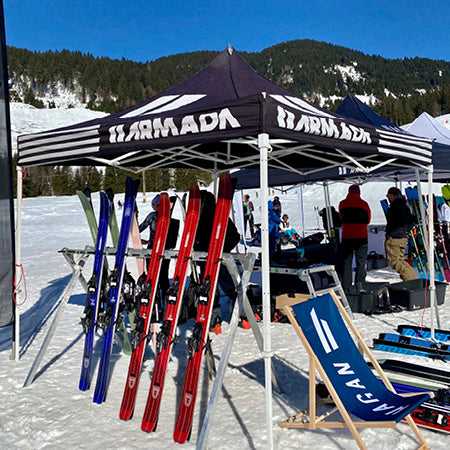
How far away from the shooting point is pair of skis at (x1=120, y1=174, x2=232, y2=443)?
3137 millimetres

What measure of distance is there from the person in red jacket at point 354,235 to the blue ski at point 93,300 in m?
4.08

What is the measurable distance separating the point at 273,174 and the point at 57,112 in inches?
4438

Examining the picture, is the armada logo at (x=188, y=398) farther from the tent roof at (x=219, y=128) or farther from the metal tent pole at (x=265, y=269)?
the tent roof at (x=219, y=128)

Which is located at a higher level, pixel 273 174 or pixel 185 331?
pixel 273 174

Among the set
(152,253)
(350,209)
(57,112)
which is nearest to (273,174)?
(350,209)

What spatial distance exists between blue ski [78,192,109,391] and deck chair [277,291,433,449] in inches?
71.1

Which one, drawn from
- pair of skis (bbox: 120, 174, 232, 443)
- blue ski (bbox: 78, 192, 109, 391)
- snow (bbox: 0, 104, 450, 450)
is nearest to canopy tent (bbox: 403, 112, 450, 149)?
snow (bbox: 0, 104, 450, 450)

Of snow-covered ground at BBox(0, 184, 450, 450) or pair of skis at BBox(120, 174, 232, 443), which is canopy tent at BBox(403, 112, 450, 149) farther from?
pair of skis at BBox(120, 174, 232, 443)

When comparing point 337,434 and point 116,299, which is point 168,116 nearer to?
point 116,299

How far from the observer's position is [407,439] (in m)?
2.93

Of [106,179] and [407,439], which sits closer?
[407,439]

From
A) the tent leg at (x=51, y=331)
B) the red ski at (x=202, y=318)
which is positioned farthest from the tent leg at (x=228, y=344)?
the tent leg at (x=51, y=331)

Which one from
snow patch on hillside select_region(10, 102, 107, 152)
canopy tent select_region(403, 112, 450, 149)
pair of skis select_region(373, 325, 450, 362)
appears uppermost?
snow patch on hillside select_region(10, 102, 107, 152)

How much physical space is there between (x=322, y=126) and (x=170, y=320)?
71.9 inches
